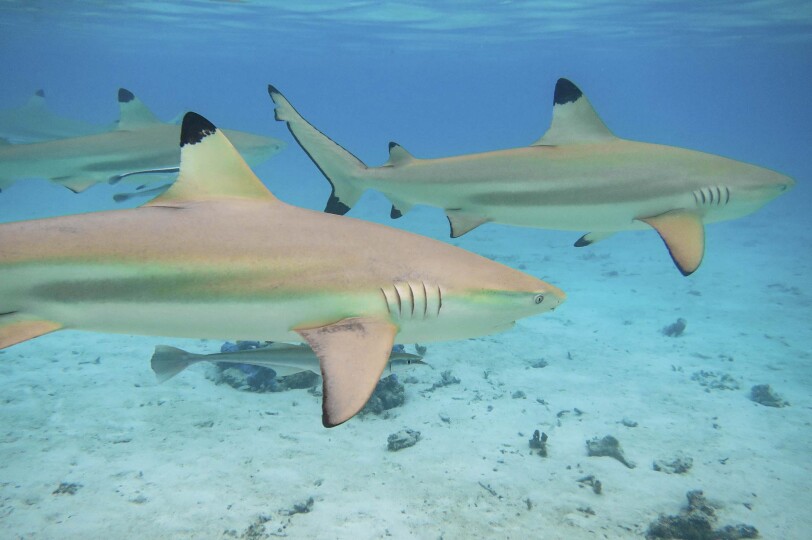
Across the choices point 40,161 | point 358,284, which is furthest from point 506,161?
point 40,161

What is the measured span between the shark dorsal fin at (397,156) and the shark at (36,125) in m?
14.5

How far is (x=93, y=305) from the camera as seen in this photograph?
2506 millimetres

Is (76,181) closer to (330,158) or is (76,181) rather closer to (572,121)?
(330,158)

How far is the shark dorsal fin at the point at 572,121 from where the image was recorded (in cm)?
501

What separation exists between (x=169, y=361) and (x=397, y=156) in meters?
3.15

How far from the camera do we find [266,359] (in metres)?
5.09

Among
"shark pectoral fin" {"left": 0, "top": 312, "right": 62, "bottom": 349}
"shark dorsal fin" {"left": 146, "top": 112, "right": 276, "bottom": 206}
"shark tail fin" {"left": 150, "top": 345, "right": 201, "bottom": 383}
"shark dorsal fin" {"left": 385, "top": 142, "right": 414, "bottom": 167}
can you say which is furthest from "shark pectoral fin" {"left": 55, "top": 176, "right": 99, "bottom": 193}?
"shark pectoral fin" {"left": 0, "top": 312, "right": 62, "bottom": 349}

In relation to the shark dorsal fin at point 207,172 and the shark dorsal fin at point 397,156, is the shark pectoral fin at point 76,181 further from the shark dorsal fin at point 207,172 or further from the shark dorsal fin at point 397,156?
the shark dorsal fin at point 207,172

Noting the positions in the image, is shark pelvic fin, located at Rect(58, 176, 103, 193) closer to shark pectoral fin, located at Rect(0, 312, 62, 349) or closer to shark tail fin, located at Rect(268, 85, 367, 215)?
shark tail fin, located at Rect(268, 85, 367, 215)

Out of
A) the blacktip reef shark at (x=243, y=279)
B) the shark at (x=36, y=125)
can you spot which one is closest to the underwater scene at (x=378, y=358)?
the blacktip reef shark at (x=243, y=279)

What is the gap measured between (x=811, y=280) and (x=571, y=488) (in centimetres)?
1789

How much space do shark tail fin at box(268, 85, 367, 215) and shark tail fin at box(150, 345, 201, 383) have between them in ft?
7.00

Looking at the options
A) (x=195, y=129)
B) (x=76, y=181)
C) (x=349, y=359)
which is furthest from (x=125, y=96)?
(x=349, y=359)

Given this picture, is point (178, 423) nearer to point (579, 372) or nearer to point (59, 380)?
point (59, 380)
